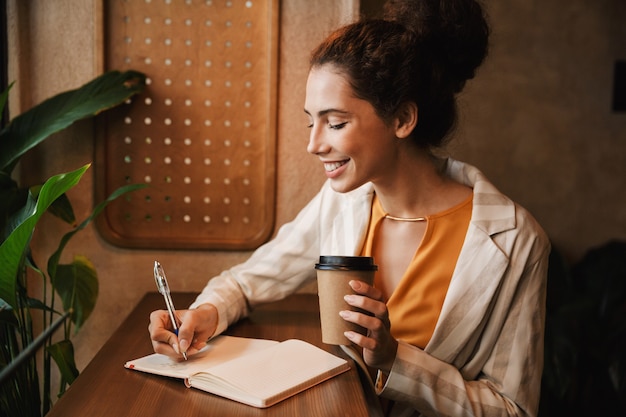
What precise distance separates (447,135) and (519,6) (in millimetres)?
1472

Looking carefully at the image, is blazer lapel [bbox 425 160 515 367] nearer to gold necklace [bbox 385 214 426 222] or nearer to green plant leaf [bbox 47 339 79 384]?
gold necklace [bbox 385 214 426 222]

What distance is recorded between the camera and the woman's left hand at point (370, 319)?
112 centimetres

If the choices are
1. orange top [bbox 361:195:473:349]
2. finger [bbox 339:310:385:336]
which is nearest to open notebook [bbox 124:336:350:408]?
finger [bbox 339:310:385:336]

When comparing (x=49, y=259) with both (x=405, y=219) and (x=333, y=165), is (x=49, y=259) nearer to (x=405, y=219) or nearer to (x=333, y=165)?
(x=333, y=165)

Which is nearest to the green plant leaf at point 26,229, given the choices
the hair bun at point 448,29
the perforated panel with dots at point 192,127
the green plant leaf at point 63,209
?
the green plant leaf at point 63,209

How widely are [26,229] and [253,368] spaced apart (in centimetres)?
51

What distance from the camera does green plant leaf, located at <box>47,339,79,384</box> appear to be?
154 centimetres

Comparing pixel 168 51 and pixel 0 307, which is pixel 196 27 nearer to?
pixel 168 51

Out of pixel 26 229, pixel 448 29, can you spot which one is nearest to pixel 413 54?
pixel 448 29

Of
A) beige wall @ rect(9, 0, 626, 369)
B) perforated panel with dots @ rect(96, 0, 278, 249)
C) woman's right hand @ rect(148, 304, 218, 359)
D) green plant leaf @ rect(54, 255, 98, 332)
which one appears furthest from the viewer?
beige wall @ rect(9, 0, 626, 369)

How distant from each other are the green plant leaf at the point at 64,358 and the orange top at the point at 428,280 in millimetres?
807

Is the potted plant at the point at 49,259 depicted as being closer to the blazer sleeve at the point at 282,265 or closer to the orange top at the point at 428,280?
the blazer sleeve at the point at 282,265

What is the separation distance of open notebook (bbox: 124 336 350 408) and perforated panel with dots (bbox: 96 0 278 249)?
66 cm

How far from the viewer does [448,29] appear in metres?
1.43
